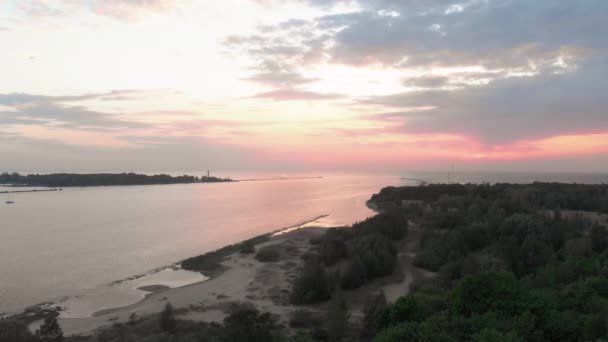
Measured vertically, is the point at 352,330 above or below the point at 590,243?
below

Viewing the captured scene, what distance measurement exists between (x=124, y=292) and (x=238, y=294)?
17.8 ft

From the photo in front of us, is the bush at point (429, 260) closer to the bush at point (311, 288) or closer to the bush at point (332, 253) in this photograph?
the bush at point (332, 253)

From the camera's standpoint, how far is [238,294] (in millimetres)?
19328

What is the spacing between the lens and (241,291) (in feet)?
65.0

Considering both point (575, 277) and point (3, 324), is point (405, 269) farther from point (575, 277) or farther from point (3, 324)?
point (3, 324)

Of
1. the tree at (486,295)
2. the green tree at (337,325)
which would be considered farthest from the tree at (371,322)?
the tree at (486,295)

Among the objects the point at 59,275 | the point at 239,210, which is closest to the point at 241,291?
the point at 59,275

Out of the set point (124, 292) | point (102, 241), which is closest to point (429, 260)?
point (124, 292)

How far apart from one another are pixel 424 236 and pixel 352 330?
15745 mm

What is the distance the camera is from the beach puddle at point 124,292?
18.0 meters

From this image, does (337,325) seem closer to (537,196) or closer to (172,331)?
(172,331)

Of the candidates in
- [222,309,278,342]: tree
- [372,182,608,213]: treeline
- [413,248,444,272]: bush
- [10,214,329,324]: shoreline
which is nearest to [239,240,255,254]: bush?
[10,214,329,324]: shoreline

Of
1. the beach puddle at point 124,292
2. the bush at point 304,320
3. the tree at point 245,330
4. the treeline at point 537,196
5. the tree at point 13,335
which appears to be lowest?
the beach puddle at point 124,292

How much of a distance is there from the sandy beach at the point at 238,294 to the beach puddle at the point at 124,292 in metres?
0.48
